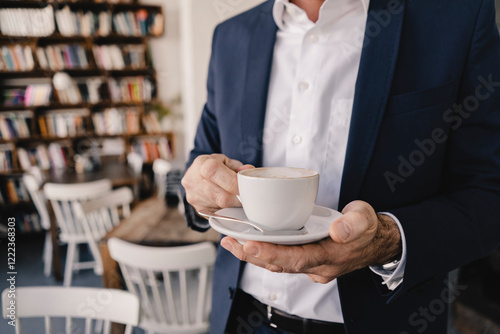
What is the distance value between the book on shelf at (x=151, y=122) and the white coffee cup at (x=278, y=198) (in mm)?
4340

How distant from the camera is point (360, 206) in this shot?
51 centimetres

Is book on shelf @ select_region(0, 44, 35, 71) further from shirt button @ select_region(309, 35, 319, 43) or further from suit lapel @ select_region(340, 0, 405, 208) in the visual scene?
suit lapel @ select_region(340, 0, 405, 208)

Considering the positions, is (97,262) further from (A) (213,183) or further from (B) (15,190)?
(A) (213,183)

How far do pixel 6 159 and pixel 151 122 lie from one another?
1813 millimetres

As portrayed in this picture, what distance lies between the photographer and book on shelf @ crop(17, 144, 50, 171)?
13.8 feet

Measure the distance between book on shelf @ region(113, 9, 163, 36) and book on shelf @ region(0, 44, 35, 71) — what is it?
42.8 inches

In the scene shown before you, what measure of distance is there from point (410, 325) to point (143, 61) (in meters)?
4.55

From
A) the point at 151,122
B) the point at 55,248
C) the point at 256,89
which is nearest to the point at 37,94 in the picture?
the point at 151,122

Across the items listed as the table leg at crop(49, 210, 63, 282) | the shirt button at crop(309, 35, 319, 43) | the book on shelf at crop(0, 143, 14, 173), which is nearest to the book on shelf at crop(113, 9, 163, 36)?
the book on shelf at crop(0, 143, 14, 173)

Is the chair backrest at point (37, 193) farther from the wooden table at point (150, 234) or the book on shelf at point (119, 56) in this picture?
the book on shelf at point (119, 56)

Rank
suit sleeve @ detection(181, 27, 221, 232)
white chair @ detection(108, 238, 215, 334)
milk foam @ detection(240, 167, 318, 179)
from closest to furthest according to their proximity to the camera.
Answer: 1. milk foam @ detection(240, 167, 318, 179)
2. suit sleeve @ detection(181, 27, 221, 232)
3. white chair @ detection(108, 238, 215, 334)

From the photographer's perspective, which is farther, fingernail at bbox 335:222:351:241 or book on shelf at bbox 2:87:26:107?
book on shelf at bbox 2:87:26:107

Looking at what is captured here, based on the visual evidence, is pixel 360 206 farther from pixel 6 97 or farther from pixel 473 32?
pixel 6 97

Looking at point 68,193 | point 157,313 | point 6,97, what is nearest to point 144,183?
point 68,193
